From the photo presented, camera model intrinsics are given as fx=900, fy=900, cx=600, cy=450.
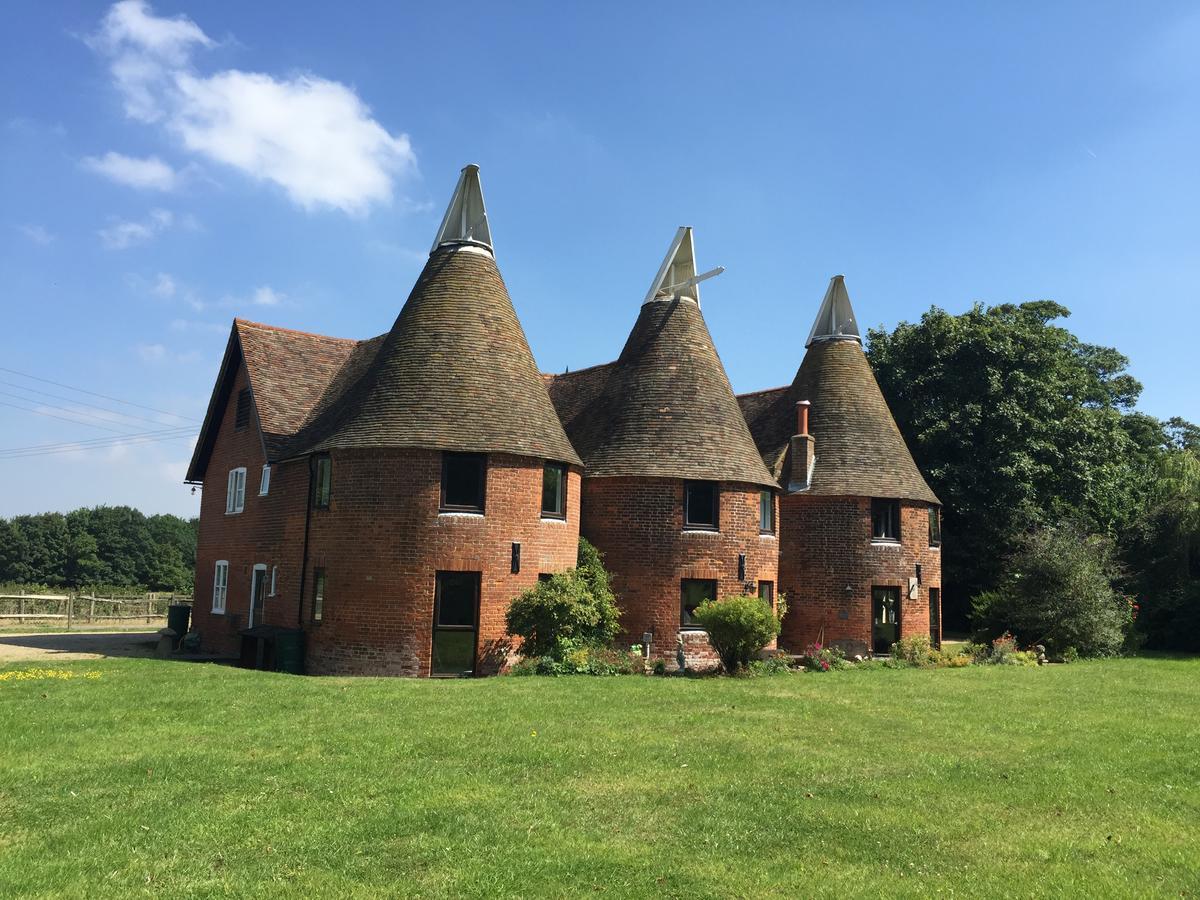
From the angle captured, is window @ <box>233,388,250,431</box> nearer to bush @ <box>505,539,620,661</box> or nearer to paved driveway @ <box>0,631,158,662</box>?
paved driveway @ <box>0,631,158,662</box>

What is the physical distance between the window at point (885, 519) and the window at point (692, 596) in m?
6.07

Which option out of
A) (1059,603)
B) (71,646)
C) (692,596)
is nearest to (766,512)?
(692,596)

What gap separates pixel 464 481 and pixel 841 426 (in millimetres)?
12871

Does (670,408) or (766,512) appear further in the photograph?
(766,512)

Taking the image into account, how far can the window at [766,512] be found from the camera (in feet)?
79.0

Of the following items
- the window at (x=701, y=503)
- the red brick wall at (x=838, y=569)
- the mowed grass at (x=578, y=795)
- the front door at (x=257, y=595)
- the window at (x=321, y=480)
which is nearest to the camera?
the mowed grass at (x=578, y=795)

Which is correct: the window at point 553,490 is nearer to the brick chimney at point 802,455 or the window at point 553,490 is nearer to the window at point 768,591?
the window at point 768,591

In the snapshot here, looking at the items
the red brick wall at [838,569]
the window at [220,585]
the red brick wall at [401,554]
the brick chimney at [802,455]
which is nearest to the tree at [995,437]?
the red brick wall at [838,569]

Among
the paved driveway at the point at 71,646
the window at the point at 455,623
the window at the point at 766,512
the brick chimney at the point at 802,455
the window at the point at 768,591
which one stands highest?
the brick chimney at the point at 802,455

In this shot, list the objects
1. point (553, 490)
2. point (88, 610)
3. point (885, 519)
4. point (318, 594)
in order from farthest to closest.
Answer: point (88, 610) < point (885, 519) < point (553, 490) < point (318, 594)

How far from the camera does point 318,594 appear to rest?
1994cm

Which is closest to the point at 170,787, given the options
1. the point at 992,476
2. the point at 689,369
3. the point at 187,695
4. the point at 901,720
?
the point at 187,695

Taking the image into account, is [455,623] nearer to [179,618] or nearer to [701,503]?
[701,503]

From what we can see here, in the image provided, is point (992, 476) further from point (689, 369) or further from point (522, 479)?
point (522, 479)
